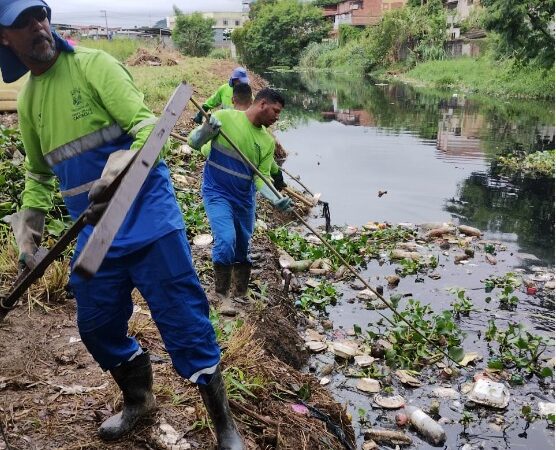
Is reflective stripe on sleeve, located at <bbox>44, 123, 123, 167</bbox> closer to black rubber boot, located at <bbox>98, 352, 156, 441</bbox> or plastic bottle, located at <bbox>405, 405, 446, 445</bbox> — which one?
black rubber boot, located at <bbox>98, 352, 156, 441</bbox>

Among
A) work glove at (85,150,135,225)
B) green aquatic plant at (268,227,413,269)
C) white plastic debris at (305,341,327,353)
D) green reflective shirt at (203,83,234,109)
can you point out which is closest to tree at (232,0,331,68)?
green reflective shirt at (203,83,234,109)

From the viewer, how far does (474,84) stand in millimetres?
28031

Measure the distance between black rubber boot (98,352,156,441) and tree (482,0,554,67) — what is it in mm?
20582

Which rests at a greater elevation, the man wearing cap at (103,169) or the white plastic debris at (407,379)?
Answer: the man wearing cap at (103,169)

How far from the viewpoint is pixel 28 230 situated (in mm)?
2447

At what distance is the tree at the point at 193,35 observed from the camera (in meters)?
55.1

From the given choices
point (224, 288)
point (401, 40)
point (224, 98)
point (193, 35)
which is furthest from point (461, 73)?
point (193, 35)

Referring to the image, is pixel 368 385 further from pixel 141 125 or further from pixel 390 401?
pixel 141 125

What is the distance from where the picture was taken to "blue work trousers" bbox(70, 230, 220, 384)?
216 centimetres

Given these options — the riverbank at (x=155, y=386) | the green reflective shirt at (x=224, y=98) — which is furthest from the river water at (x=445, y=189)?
the green reflective shirt at (x=224, y=98)

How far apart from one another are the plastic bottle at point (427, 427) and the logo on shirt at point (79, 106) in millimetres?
3122

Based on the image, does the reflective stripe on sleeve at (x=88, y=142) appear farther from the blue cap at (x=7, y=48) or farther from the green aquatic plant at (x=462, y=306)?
the green aquatic plant at (x=462, y=306)

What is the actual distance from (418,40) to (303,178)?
3286 cm

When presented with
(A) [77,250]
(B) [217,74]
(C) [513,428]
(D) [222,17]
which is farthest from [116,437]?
(D) [222,17]
